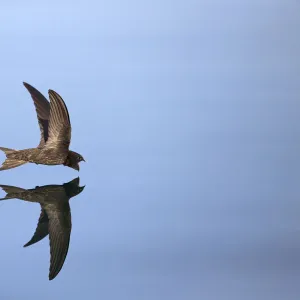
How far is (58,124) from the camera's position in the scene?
6910mm

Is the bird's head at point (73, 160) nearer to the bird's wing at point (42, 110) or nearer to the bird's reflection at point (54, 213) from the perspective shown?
the bird's reflection at point (54, 213)

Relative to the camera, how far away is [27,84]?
311 inches

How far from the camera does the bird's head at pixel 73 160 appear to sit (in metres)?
7.28

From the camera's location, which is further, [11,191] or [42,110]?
[42,110]

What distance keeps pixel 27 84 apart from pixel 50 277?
3205 mm

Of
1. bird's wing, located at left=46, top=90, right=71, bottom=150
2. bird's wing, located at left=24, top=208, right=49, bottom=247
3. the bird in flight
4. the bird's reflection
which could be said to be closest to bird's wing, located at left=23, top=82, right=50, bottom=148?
the bird in flight

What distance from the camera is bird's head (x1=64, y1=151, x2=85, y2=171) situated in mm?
7282

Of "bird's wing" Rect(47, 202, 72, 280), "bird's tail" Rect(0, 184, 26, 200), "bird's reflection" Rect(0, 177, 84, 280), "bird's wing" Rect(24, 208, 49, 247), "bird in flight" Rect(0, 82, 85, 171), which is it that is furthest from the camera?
"bird in flight" Rect(0, 82, 85, 171)

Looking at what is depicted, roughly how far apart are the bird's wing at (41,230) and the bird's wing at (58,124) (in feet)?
3.63

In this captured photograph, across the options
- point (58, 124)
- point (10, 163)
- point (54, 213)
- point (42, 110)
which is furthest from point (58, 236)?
point (42, 110)

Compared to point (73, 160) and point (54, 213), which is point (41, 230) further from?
point (73, 160)

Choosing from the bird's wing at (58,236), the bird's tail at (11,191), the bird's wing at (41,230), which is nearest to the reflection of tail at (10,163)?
the bird's tail at (11,191)

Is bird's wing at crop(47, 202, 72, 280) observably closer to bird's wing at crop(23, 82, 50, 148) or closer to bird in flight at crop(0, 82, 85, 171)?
bird in flight at crop(0, 82, 85, 171)

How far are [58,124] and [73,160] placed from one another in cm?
56
